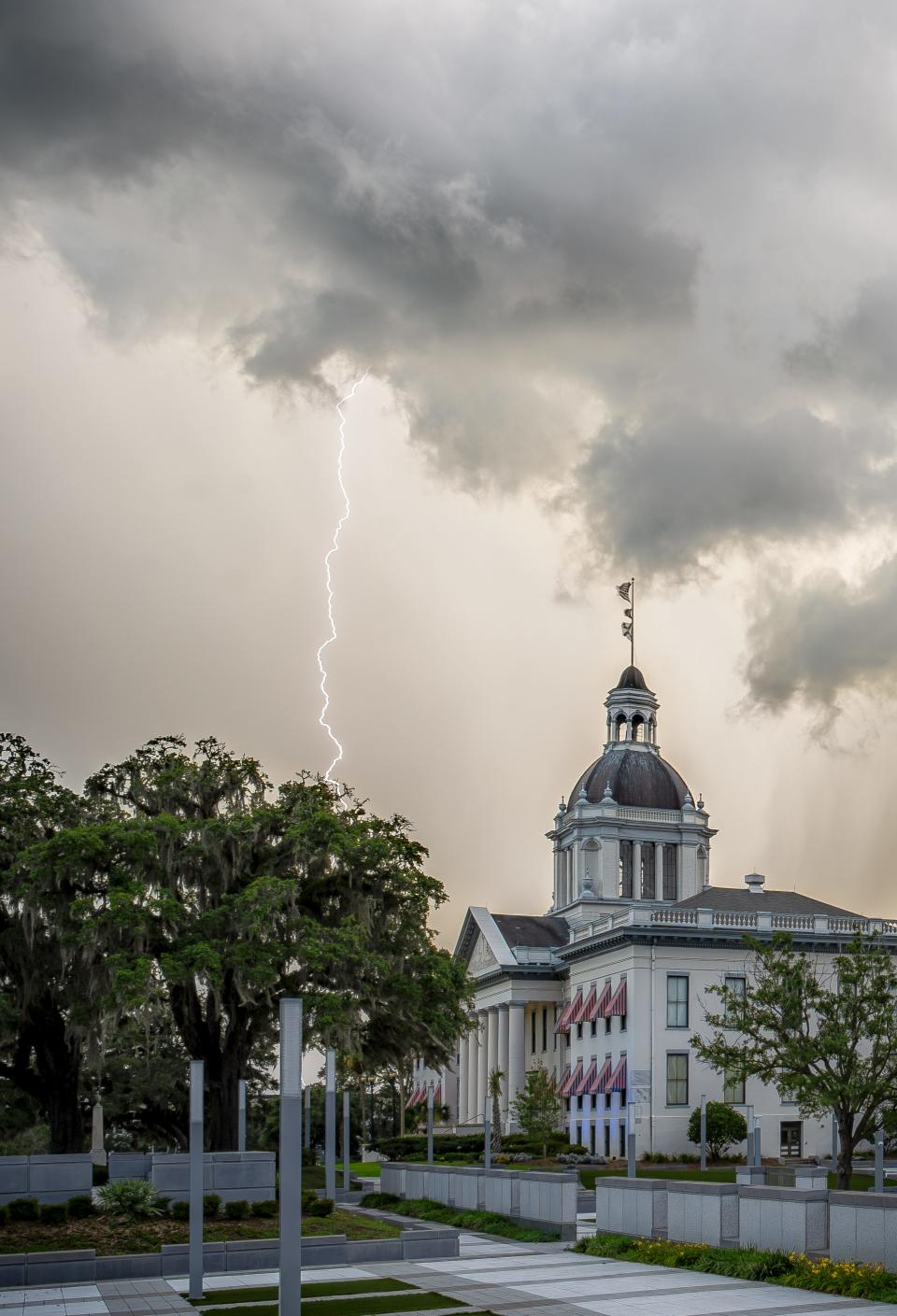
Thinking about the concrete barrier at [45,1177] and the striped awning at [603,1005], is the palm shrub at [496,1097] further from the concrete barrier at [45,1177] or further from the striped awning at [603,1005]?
the concrete barrier at [45,1177]

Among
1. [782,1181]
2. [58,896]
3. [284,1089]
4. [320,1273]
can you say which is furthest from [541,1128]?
[284,1089]

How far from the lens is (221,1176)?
109ft

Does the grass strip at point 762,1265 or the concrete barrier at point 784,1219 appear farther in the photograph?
the concrete barrier at point 784,1219

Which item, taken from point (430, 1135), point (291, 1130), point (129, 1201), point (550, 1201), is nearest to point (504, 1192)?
point (550, 1201)

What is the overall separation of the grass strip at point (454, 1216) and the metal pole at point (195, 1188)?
11433 mm

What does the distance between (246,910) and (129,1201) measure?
8.70 metres

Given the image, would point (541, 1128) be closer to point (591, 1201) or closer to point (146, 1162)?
point (591, 1201)

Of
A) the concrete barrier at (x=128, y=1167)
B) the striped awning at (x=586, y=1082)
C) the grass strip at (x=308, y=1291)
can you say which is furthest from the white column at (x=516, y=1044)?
the grass strip at (x=308, y=1291)

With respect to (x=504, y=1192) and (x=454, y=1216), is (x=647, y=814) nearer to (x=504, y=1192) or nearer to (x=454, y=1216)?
(x=454, y=1216)

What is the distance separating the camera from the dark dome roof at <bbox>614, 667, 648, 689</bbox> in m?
108

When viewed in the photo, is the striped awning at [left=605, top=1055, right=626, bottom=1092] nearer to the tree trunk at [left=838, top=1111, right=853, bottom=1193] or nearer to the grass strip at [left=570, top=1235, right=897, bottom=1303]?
the tree trunk at [left=838, top=1111, right=853, bottom=1193]

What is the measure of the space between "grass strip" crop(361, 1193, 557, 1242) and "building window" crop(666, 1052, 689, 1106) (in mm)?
31954

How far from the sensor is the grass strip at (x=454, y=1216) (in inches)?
1347

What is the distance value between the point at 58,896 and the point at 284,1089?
82.5 ft
